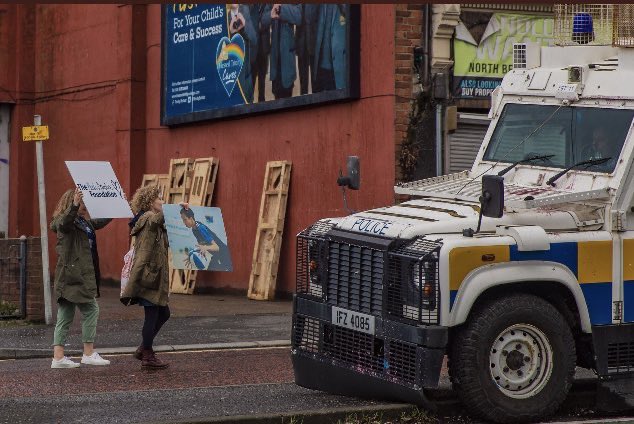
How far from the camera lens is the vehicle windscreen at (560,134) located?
10453 mm

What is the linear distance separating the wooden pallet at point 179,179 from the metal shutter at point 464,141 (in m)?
6.59

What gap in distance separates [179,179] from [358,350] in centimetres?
1579

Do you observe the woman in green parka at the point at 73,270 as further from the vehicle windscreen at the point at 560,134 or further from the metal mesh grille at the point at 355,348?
the vehicle windscreen at the point at 560,134

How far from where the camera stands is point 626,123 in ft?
34.1

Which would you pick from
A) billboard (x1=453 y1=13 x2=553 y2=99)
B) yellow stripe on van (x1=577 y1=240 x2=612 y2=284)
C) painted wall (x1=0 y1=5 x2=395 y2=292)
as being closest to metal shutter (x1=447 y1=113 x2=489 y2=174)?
billboard (x1=453 y1=13 x2=553 y2=99)

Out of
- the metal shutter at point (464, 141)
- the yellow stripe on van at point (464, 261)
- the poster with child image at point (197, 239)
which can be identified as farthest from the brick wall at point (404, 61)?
the yellow stripe on van at point (464, 261)

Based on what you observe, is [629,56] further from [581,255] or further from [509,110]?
[581,255]

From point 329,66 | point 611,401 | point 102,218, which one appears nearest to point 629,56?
point 611,401

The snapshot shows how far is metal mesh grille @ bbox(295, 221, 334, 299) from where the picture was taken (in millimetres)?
10453

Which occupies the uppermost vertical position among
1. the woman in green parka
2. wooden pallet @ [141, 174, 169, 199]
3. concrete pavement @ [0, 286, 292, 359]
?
wooden pallet @ [141, 174, 169, 199]

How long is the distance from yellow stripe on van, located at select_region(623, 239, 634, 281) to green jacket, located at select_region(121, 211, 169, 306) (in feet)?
15.6

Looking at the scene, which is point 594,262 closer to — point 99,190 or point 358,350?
point 358,350

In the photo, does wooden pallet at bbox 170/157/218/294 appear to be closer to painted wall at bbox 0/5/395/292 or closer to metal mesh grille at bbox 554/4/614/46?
painted wall at bbox 0/5/395/292

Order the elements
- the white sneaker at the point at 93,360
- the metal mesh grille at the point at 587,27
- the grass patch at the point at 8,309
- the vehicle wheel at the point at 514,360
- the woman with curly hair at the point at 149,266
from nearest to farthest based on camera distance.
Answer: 1. the vehicle wheel at the point at 514,360
2. the metal mesh grille at the point at 587,27
3. the woman with curly hair at the point at 149,266
4. the white sneaker at the point at 93,360
5. the grass patch at the point at 8,309
